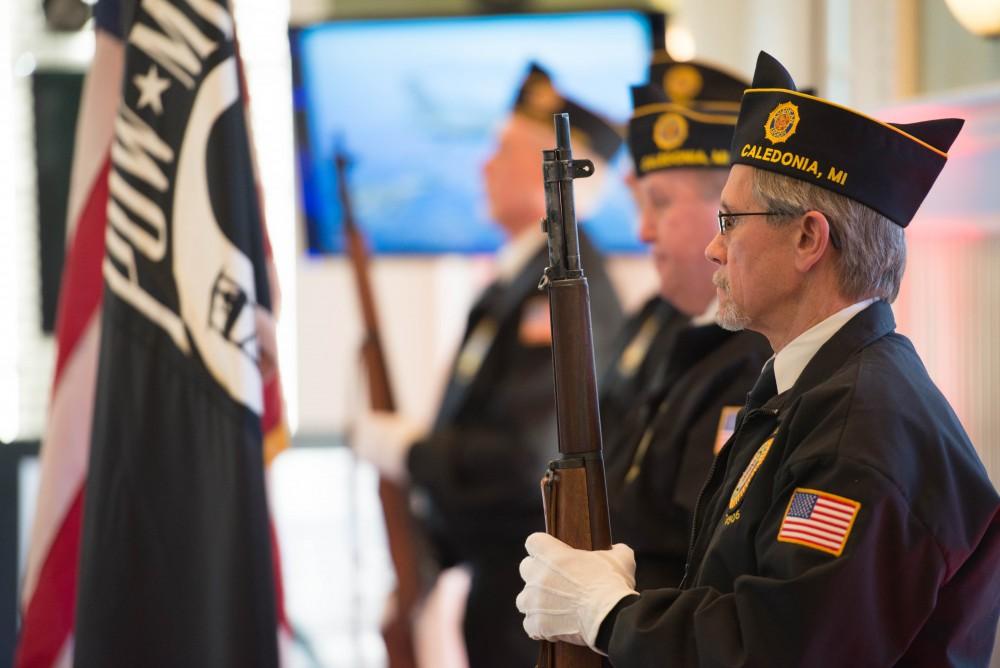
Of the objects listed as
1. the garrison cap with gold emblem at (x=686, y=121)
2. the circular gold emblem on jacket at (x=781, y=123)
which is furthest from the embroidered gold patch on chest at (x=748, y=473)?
the garrison cap with gold emblem at (x=686, y=121)

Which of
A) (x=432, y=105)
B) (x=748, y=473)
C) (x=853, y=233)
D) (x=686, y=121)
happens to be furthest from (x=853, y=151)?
(x=432, y=105)

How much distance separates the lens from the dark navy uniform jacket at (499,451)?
2.92 meters

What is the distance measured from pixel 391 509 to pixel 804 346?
6.60 ft

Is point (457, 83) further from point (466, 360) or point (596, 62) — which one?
point (466, 360)

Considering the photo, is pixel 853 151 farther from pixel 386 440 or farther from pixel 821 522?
pixel 386 440

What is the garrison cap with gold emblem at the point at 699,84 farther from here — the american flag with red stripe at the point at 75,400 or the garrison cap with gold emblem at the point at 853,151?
the garrison cap with gold emblem at the point at 853,151

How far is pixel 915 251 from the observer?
97.5 inches

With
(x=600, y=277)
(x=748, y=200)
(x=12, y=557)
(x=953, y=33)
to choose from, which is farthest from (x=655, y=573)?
(x=12, y=557)

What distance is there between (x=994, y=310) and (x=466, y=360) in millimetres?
1240

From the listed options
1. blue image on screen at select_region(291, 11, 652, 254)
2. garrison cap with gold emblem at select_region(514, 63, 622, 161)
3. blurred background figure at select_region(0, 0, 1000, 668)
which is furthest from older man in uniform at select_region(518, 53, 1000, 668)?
blue image on screen at select_region(291, 11, 652, 254)

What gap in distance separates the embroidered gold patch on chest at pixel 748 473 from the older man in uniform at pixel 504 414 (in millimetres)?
1515

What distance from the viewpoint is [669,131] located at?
7.59 feet

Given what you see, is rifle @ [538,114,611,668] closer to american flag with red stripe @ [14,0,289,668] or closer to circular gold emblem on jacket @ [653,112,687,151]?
circular gold emblem on jacket @ [653,112,687,151]

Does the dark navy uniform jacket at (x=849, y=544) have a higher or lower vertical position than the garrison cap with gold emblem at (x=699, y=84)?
lower
